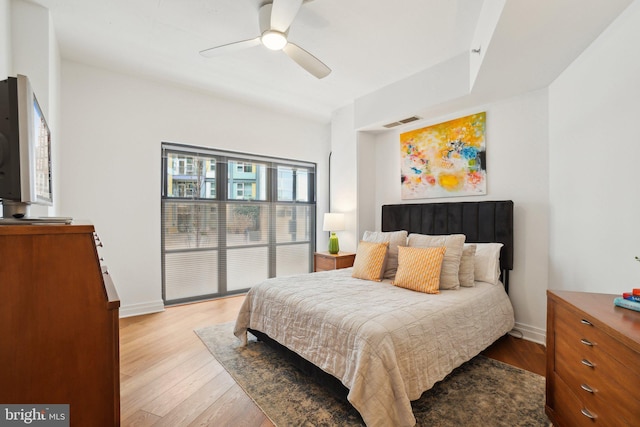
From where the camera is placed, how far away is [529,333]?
279cm

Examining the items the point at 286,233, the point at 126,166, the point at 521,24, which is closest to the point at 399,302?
the point at 521,24

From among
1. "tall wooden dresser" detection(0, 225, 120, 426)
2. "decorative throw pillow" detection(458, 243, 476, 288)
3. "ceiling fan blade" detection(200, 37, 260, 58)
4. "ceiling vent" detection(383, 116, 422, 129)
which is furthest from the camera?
"ceiling vent" detection(383, 116, 422, 129)

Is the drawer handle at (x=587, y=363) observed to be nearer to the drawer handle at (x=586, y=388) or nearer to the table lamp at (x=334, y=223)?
the drawer handle at (x=586, y=388)

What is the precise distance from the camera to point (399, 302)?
205cm

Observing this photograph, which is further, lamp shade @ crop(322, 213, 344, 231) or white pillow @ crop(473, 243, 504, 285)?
lamp shade @ crop(322, 213, 344, 231)

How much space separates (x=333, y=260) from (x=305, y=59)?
100 inches

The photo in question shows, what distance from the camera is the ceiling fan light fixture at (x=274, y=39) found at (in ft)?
6.97

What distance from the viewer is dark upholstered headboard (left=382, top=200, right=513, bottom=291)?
2.88 m

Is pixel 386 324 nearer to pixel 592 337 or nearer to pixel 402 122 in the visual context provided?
pixel 592 337

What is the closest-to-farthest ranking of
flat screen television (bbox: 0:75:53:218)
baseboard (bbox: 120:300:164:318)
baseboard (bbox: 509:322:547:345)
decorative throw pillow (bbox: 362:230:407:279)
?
flat screen television (bbox: 0:75:53:218)
baseboard (bbox: 509:322:547:345)
decorative throw pillow (bbox: 362:230:407:279)
baseboard (bbox: 120:300:164:318)

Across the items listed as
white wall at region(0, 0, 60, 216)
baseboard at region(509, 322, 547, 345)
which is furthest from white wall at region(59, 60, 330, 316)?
baseboard at region(509, 322, 547, 345)

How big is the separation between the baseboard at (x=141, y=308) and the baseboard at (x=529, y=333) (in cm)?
397

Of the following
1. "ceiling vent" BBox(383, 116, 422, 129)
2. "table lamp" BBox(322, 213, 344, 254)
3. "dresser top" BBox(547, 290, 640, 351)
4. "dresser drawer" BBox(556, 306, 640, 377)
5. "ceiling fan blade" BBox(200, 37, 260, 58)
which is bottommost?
"dresser drawer" BBox(556, 306, 640, 377)

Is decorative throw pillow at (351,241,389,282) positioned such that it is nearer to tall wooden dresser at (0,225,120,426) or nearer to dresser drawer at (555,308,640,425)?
dresser drawer at (555,308,640,425)
